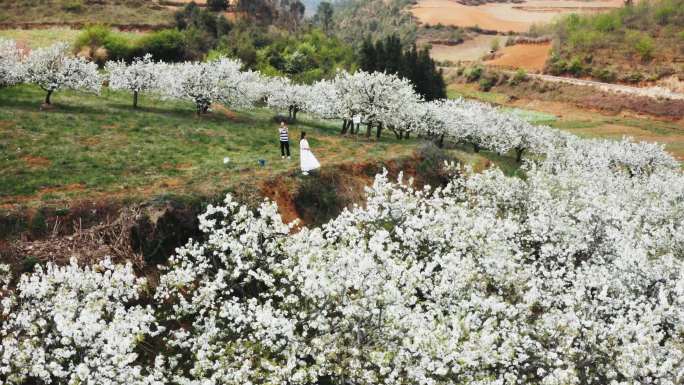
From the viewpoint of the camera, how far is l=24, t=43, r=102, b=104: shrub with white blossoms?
46.3 metres

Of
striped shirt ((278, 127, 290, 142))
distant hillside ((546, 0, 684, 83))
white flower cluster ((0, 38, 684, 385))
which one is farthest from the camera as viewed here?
distant hillside ((546, 0, 684, 83))

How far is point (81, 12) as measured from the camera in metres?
112

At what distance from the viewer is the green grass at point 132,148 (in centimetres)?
3011

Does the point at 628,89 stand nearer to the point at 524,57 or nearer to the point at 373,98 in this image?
the point at 524,57

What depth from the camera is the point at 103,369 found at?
1550cm

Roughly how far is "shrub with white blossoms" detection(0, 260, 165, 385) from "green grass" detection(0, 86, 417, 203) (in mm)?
10445

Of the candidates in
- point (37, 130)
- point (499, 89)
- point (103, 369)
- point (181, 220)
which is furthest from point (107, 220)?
point (499, 89)

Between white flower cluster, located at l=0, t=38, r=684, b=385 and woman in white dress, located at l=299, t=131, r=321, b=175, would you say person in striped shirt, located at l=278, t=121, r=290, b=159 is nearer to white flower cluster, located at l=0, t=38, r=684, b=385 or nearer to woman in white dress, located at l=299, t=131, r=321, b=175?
woman in white dress, located at l=299, t=131, r=321, b=175

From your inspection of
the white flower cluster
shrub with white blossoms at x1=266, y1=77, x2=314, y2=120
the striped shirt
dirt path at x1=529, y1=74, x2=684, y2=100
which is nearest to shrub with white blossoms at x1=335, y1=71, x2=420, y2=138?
shrub with white blossoms at x1=266, y1=77, x2=314, y2=120

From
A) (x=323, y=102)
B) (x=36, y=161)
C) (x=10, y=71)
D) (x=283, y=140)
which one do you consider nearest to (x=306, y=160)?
(x=283, y=140)

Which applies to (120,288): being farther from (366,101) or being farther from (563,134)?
(563,134)

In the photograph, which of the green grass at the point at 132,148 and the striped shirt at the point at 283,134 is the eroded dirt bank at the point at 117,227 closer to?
the green grass at the point at 132,148

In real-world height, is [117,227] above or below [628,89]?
above

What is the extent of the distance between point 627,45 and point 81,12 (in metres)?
141
